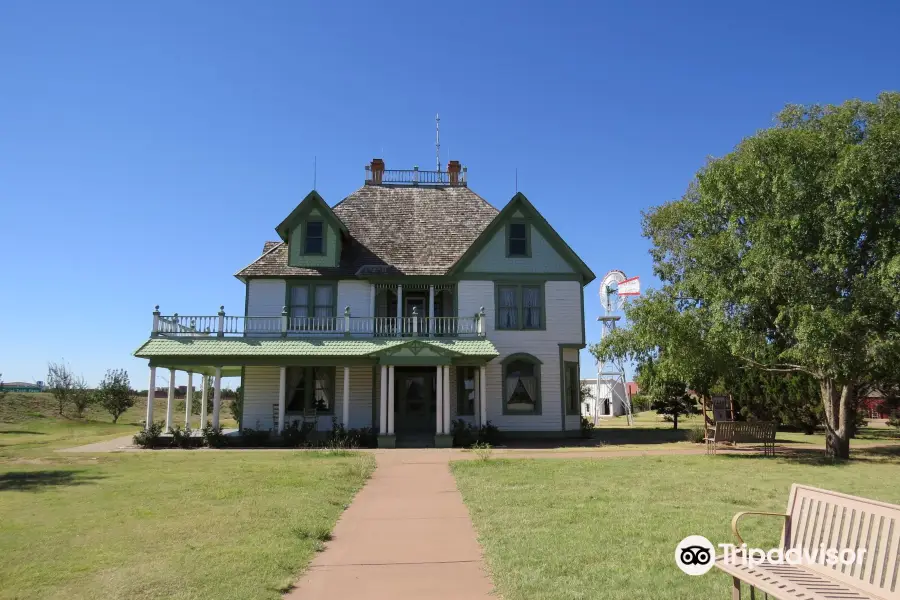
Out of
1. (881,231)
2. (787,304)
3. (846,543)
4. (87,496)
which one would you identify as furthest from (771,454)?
Answer: (87,496)

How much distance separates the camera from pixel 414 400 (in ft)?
87.0

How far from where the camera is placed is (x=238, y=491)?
1196cm

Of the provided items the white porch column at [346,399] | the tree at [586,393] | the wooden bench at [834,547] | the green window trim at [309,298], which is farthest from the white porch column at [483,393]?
the tree at [586,393]

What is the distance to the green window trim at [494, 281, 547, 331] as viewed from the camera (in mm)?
26828

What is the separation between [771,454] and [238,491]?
1514cm

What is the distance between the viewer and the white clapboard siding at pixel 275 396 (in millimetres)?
25781

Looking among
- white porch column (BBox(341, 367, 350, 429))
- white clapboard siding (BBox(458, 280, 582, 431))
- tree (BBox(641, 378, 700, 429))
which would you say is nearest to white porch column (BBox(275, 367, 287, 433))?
white porch column (BBox(341, 367, 350, 429))

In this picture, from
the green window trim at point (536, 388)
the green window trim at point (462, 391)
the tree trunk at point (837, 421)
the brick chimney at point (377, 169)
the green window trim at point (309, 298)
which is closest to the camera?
the tree trunk at point (837, 421)

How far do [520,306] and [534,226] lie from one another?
341cm

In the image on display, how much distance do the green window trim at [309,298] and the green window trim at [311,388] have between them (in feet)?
7.28

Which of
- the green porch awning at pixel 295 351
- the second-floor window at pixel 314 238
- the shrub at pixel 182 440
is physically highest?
the second-floor window at pixel 314 238

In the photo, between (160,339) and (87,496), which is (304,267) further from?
(87,496)

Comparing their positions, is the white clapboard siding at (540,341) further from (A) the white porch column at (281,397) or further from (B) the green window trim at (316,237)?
(A) the white porch column at (281,397)

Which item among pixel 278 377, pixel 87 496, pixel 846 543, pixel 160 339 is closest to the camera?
pixel 846 543
